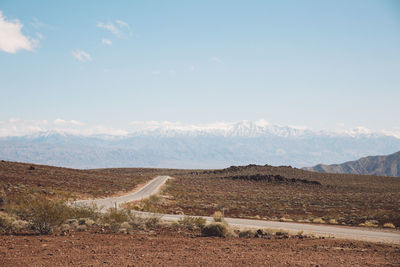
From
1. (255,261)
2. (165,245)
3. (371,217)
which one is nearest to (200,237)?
(165,245)

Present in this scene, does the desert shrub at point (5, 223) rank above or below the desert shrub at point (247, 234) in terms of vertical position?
above

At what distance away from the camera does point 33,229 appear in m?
14.8

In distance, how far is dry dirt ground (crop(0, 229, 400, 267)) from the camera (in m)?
10.2

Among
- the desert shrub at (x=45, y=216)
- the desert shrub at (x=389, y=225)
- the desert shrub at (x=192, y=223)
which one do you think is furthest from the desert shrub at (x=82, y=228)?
the desert shrub at (x=389, y=225)

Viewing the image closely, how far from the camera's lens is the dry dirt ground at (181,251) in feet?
33.5

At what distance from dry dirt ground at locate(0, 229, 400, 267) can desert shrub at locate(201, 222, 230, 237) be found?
726mm

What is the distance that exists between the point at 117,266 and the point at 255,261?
14.5 ft

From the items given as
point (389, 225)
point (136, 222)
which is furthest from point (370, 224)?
point (136, 222)

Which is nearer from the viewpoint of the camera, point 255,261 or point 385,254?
point 255,261

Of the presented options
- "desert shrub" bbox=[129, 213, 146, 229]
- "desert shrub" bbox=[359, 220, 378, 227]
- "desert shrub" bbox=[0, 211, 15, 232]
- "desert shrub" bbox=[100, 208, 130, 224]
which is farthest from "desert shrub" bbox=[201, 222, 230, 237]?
"desert shrub" bbox=[359, 220, 378, 227]

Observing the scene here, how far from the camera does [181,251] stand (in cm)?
1180

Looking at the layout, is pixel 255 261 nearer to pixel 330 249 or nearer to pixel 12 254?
pixel 330 249

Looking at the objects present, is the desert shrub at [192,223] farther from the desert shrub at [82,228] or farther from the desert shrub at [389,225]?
the desert shrub at [389,225]

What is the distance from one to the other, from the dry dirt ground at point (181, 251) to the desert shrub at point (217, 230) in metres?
0.73
